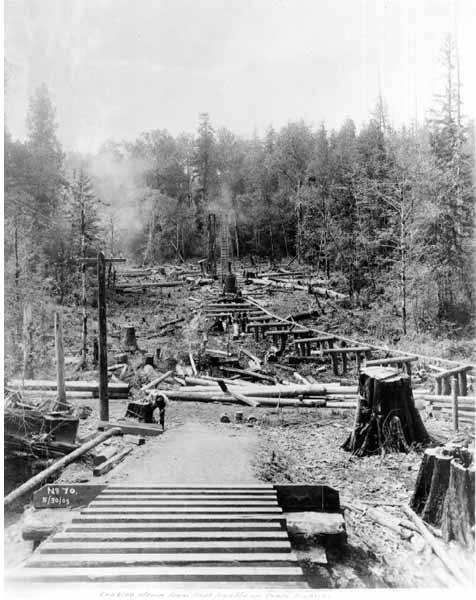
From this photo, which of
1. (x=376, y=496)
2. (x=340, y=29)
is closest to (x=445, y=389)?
(x=376, y=496)

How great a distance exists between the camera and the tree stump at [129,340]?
11.0m

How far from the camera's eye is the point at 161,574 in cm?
390

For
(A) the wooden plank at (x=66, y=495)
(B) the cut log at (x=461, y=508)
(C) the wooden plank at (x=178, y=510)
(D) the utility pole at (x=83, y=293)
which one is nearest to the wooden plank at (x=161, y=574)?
(C) the wooden plank at (x=178, y=510)

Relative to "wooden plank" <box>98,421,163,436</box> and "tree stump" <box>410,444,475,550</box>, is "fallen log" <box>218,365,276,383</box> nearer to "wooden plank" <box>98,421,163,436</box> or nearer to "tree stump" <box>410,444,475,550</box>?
"wooden plank" <box>98,421,163,436</box>

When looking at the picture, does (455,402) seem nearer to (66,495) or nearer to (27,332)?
(66,495)

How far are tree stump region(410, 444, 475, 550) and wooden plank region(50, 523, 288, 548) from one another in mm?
1859

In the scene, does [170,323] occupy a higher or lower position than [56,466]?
higher

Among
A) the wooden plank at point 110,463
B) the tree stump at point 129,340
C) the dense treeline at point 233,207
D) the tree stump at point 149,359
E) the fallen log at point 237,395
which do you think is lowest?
the wooden plank at point 110,463

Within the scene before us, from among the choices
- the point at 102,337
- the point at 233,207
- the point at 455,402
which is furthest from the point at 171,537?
the point at 233,207

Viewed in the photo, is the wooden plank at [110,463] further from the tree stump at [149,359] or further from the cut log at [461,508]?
the cut log at [461,508]

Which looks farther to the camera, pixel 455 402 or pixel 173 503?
pixel 455 402

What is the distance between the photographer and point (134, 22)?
6.09 meters

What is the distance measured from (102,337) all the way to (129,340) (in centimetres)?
250

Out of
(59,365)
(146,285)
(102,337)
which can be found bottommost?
(59,365)
